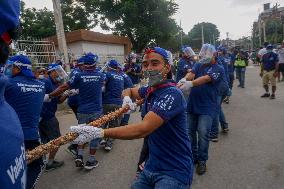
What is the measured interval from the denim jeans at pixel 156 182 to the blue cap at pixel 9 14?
224cm

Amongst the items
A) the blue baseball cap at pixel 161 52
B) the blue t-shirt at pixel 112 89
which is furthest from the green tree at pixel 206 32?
the blue baseball cap at pixel 161 52

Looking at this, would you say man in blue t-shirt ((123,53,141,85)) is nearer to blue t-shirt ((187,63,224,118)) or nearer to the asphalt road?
the asphalt road

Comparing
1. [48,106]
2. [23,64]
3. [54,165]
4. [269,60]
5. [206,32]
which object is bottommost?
[54,165]

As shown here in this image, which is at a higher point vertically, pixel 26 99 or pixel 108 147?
pixel 26 99

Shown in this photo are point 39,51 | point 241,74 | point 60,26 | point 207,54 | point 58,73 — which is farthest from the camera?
point 241,74

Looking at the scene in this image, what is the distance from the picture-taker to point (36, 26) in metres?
32.2

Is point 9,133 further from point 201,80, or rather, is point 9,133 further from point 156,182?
point 201,80

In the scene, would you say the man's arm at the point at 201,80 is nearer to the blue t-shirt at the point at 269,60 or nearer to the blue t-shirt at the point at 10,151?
the blue t-shirt at the point at 10,151

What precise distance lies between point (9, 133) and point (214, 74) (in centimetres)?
529

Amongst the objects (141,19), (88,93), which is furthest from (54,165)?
(141,19)

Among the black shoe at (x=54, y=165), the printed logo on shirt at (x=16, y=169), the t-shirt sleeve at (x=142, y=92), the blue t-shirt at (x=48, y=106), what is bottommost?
the black shoe at (x=54, y=165)

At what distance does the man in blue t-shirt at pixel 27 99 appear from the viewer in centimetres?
438

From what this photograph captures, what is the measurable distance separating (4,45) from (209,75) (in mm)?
5180

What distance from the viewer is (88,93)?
6.86 m
